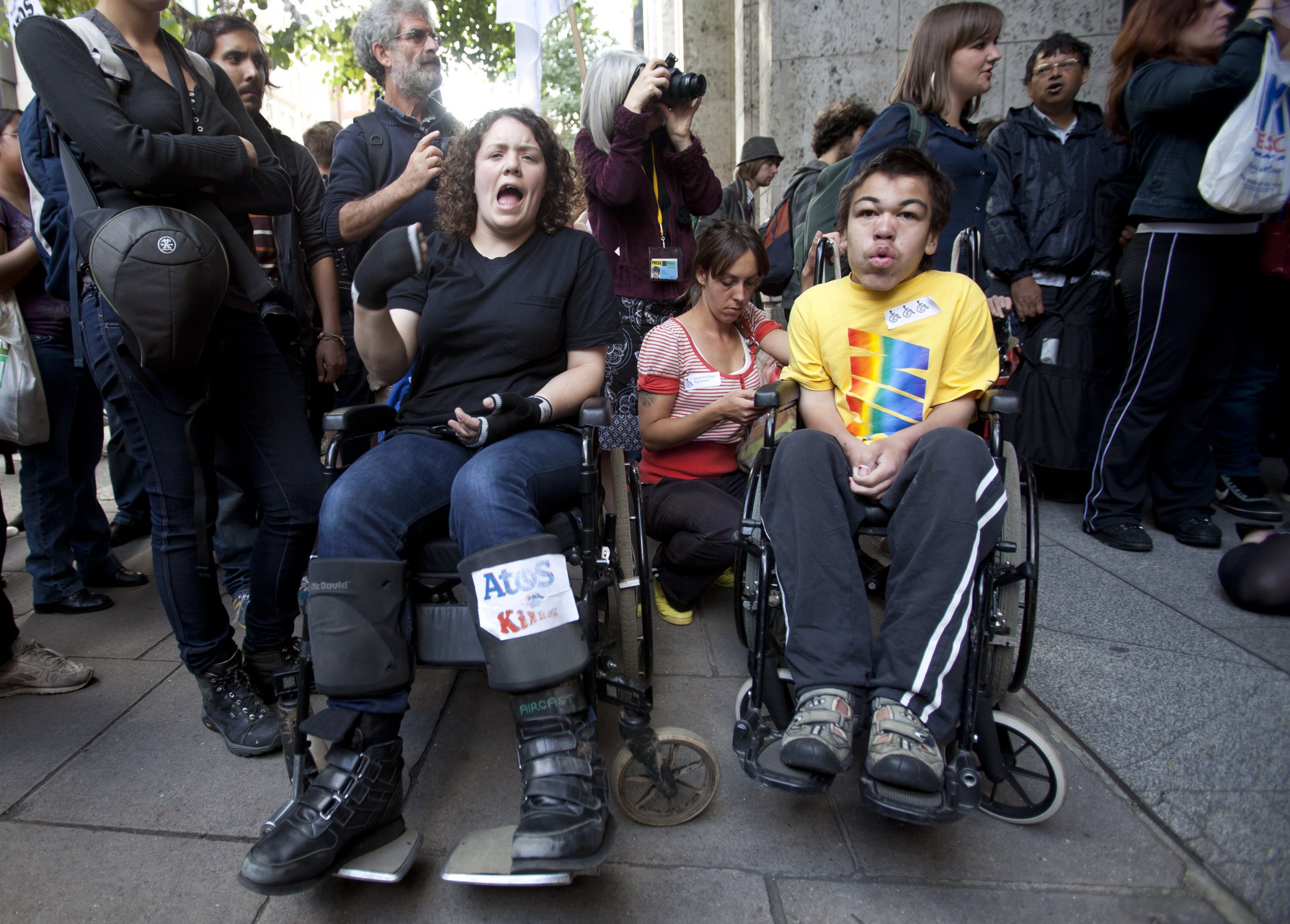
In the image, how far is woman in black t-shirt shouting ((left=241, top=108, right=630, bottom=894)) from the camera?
156 centimetres

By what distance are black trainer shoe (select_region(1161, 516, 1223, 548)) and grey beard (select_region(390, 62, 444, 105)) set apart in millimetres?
3927

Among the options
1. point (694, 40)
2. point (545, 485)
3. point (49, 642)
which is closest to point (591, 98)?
point (545, 485)

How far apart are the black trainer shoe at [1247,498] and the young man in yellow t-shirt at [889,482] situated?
272cm

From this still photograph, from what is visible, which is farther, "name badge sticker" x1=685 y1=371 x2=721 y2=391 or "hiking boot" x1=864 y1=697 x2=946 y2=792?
"name badge sticker" x1=685 y1=371 x2=721 y2=391

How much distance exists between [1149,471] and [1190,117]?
162 centimetres

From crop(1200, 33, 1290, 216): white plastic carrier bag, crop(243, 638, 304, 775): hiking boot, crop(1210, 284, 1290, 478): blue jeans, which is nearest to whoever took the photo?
crop(243, 638, 304, 775): hiking boot

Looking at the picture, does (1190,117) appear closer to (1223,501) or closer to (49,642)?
(1223,501)

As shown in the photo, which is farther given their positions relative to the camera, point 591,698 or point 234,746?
point 234,746

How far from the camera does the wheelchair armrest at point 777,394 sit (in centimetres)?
215

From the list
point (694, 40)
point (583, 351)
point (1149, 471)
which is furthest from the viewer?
point (694, 40)

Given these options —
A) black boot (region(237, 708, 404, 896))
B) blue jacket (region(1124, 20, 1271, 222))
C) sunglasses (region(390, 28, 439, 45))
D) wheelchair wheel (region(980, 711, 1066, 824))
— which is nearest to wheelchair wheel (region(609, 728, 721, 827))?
black boot (region(237, 708, 404, 896))

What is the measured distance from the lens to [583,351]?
2316 mm

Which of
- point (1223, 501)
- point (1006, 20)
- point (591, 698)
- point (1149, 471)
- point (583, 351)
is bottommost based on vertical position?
point (1223, 501)

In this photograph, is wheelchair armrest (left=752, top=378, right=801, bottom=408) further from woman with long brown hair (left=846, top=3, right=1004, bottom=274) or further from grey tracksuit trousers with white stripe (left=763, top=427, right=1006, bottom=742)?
woman with long brown hair (left=846, top=3, right=1004, bottom=274)
